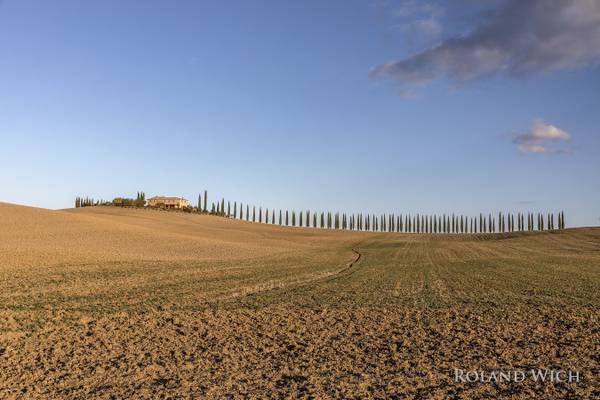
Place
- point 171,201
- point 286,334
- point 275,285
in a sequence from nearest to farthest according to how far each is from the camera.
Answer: point 286,334
point 275,285
point 171,201

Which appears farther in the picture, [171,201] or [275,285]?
[171,201]

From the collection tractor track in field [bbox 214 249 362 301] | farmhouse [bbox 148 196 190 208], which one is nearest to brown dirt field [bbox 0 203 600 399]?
tractor track in field [bbox 214 249 362 301]

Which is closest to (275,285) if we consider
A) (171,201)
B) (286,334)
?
(286,334)

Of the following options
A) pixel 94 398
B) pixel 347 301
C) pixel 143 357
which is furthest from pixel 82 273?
pixel 94 398

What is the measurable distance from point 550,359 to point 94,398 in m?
7.86

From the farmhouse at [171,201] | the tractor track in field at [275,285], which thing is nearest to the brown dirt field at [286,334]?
the tractor track in field at [275,285]

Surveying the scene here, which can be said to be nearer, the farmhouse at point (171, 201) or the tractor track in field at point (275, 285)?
the tractor track in field at point (275, 285)

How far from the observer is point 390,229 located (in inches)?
6063

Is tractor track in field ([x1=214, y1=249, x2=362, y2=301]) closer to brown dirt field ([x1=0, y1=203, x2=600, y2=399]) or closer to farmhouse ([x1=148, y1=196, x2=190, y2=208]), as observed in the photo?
brown dirt field ([x1=0, y1=203, x2=600, y2=399])

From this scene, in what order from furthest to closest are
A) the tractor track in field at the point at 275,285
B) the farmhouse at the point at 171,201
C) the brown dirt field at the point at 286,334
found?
the farmhouse at the point at 171,201 < the tractor track in field at the point at 275,285 < the brown dirt field at the point at 286,334

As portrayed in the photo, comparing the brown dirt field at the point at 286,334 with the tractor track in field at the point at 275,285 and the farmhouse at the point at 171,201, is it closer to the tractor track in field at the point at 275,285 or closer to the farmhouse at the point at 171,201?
the tractor track in field at the point at 275,285

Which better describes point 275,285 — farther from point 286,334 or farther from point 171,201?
point 171,201

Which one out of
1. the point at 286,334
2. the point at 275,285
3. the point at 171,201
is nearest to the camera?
the point at 286,334

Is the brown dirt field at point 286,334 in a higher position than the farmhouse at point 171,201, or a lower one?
lower
